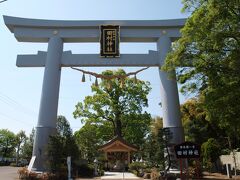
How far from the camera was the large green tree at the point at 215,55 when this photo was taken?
11297 millimetres

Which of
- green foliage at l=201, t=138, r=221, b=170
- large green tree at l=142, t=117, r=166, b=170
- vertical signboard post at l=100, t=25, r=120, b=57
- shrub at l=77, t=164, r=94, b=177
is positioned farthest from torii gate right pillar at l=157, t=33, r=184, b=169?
shrub at l=77, t=164, r=94, b=177

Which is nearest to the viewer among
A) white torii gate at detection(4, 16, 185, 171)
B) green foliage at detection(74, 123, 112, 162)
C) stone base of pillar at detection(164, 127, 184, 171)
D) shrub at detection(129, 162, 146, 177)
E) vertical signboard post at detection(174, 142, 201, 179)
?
vertical signboard post at detection(174, 142, 201, 179)

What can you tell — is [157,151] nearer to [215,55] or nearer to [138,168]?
[138,168]

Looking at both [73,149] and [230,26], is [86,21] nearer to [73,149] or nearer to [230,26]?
[73,149]

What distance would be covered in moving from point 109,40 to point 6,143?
4983 centimetres

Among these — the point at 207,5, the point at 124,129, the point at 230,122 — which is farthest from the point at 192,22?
the point at 124,129

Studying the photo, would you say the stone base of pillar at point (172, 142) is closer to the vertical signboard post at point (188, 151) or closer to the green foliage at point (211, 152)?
the vertical signboard post at point (188, 151)

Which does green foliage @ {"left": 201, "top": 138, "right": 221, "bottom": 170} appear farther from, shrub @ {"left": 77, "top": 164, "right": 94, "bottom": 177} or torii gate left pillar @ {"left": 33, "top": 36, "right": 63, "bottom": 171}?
torii gate left pillar @ {"left": 33, "top": 36, "right": 63, "bottom": 171}

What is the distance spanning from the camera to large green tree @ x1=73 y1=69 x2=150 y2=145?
2964 centimetres

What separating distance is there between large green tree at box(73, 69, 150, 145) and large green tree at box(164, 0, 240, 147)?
16.8m

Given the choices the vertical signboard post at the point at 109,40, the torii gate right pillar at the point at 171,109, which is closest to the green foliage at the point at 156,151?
the torii gate right pillar at the point at 171,109

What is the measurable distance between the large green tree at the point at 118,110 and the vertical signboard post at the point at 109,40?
32.8 feet

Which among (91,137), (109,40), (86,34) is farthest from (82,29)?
(91,137)

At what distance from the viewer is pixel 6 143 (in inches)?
2388
